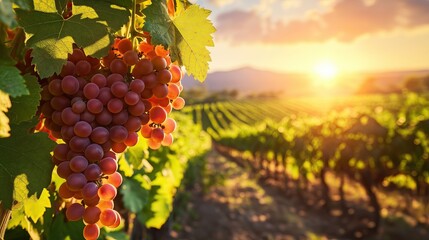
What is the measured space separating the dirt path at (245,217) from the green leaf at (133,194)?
7398mm

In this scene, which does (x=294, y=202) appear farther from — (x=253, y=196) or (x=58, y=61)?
(x=58, y=61)

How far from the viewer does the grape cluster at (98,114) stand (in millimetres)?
1035

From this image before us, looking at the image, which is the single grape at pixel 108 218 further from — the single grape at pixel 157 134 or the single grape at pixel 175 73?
the single grape at pixel 175 73

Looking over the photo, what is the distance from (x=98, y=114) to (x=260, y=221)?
39.6 ft

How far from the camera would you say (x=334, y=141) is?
14.1 metres

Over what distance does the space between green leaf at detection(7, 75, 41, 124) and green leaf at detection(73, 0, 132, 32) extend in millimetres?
207

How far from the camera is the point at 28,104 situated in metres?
1.02

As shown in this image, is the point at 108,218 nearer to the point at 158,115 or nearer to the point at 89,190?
the point at 89,190

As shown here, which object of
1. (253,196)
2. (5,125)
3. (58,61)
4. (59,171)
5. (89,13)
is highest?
(89,13)

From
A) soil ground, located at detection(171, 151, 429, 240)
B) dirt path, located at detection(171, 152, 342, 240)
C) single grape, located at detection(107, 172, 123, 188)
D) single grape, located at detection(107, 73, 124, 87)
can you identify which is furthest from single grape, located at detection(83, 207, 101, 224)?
dirt path, located at detection(171, 152, 342, 240)

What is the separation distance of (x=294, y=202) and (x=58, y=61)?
53.5ft

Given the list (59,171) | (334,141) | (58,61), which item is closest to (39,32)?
(58,61)

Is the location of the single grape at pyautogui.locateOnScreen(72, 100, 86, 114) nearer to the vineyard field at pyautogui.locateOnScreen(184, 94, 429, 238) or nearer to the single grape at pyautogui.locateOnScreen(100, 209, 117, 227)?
the single grape at pyautogui.locateOnScreen(100, 209, 117, 227)

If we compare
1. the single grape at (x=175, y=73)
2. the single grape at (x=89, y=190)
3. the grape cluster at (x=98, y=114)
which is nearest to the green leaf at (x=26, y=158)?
the grape cluster at (x=98, y=114)
